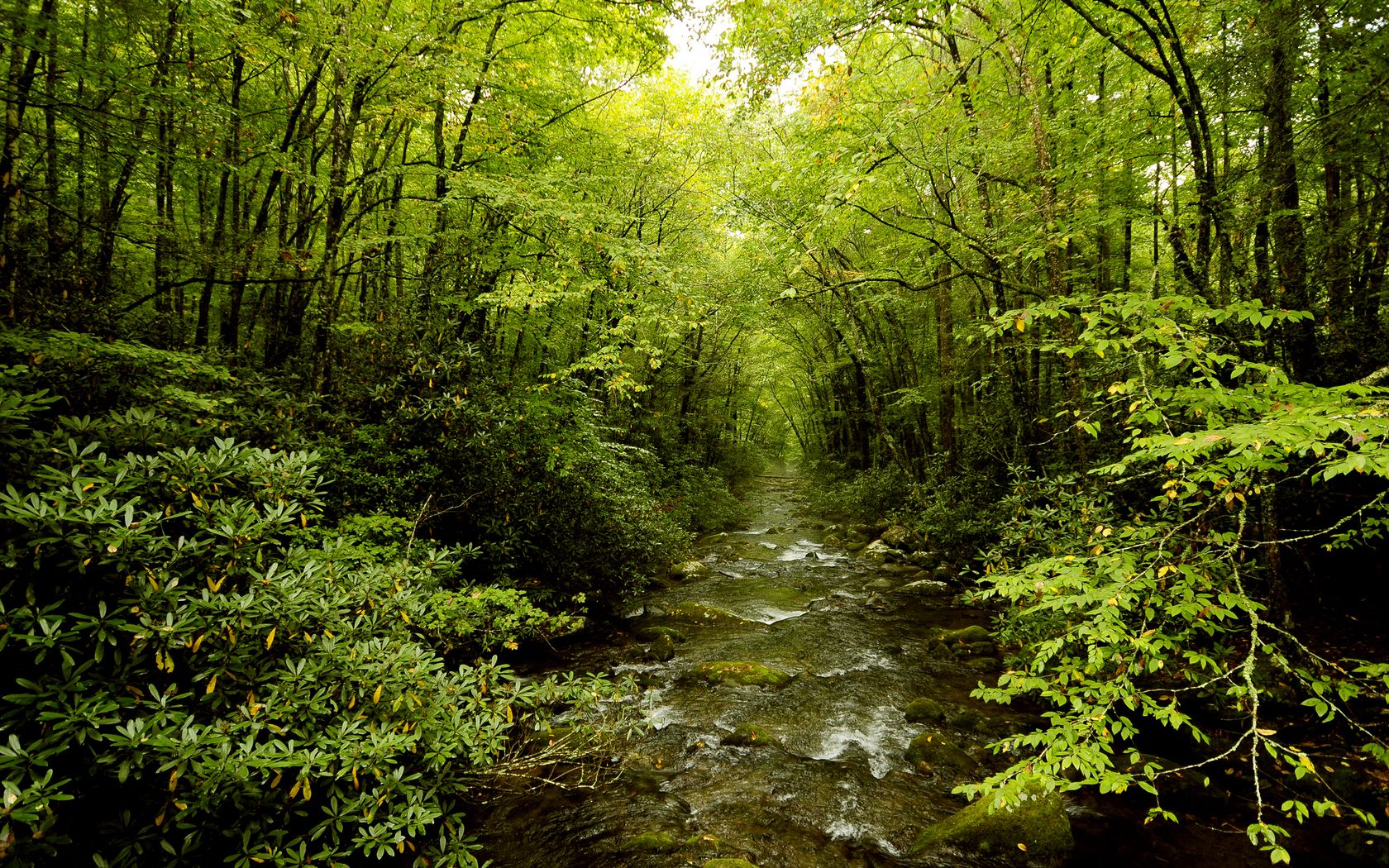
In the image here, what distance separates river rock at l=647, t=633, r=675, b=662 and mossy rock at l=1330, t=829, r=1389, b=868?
694cm

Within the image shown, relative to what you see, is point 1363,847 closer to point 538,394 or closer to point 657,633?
point 657,633

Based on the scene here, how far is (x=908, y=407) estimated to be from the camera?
1806 cm

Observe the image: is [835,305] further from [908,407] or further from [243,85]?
[243,85]

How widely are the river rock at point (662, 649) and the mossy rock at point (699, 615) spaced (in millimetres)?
1130

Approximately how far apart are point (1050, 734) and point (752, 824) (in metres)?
3.00

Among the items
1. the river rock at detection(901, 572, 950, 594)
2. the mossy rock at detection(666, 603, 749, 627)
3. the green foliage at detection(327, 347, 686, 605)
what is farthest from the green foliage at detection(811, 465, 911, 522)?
the green foliage at detection(327, 347, 686, 605)

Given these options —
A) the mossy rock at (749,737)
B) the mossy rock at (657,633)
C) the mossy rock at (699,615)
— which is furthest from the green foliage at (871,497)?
the mossy rock at (749,737)

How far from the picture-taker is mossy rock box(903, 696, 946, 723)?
259 inches

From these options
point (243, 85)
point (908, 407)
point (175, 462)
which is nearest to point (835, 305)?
point (908, 407)

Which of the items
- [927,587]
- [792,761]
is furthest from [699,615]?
[927,587]

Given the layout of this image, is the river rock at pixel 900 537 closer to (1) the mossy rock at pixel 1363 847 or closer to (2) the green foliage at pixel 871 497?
(2) the green foliage at pixel 871 497

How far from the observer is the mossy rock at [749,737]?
6.05 meters

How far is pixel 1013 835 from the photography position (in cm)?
448

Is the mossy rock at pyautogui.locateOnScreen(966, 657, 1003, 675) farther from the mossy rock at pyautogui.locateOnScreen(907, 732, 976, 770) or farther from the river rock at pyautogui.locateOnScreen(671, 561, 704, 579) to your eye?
the river rock at pyautogui.locateOnScreen(671, 561, 704, 579)
